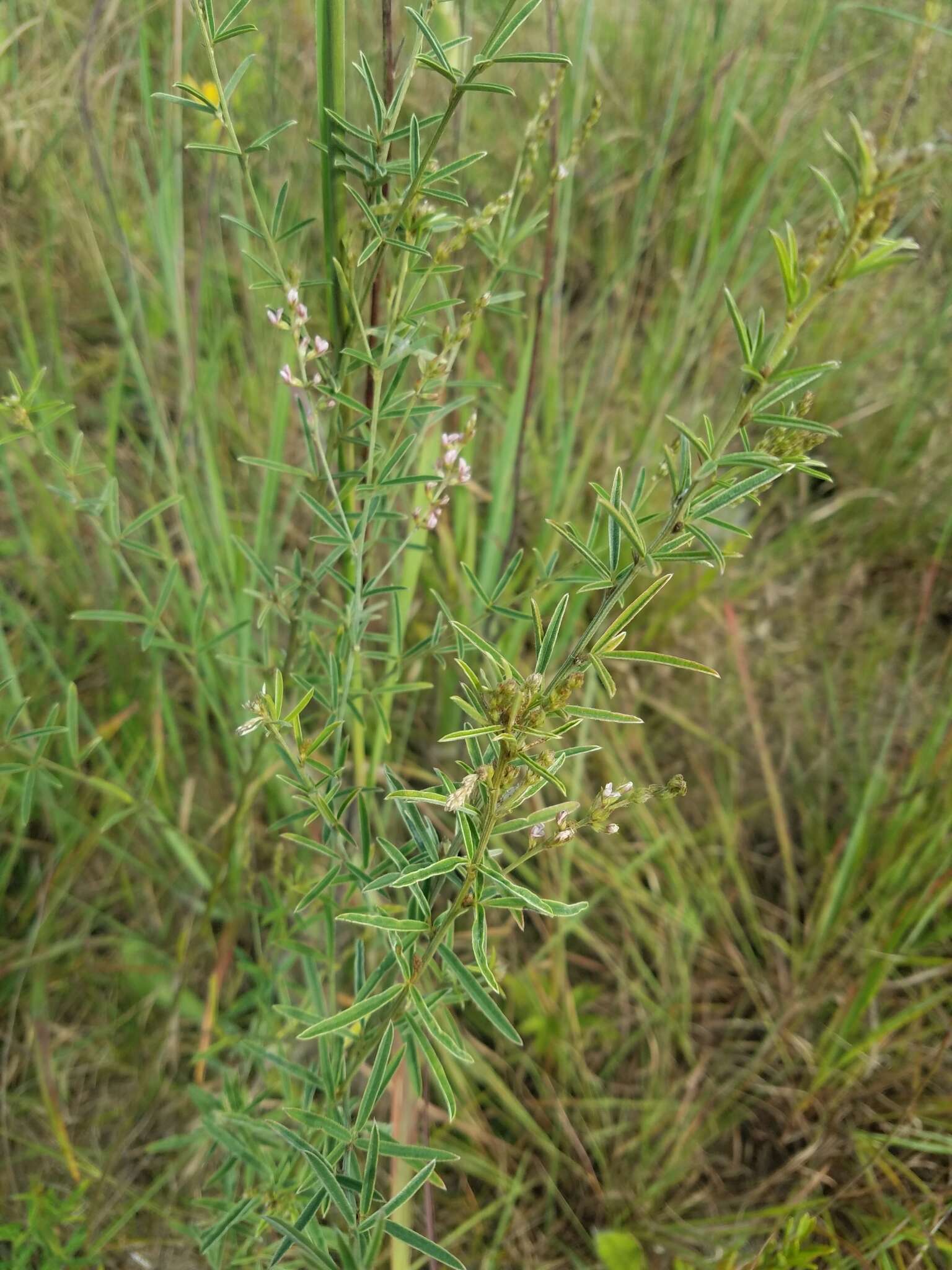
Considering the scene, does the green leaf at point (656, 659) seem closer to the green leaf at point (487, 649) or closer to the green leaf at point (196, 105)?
the green leaf at point (487, 649)

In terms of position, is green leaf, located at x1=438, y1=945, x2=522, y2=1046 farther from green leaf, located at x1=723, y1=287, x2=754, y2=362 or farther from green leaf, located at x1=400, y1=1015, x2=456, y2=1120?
green leaf, located at x1=723, y1=287, x2=754, y2=362

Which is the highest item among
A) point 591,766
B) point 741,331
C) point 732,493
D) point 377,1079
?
point 741,331

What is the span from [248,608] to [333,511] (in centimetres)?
57

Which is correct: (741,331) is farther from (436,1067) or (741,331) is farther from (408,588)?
(436,1067)

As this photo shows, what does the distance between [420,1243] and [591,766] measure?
1.06 metres

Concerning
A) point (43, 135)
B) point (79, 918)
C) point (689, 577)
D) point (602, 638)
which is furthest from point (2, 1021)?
point (43, 135)

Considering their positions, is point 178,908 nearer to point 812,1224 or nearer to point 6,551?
point 6,551

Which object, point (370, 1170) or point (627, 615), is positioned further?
point (370, 1170)

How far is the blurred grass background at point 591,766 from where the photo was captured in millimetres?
1312

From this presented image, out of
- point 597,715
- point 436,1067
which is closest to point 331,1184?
point 436,1067

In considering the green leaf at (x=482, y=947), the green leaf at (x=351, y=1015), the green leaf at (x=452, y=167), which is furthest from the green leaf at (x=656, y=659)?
the green leaf at (x=452, y=167)

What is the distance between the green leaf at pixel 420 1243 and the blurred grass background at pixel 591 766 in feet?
0.82

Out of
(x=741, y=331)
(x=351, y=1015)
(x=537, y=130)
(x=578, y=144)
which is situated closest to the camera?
(x=741, y=331)

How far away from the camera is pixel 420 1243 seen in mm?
745
